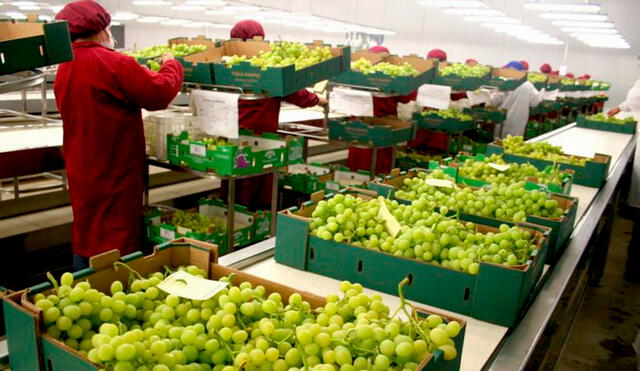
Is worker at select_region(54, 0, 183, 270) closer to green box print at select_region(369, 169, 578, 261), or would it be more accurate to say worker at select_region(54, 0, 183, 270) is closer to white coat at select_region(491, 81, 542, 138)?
green box print at select_region(369, 169, 578, 261)

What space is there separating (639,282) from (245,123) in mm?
3560

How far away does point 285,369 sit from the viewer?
1.00 metres

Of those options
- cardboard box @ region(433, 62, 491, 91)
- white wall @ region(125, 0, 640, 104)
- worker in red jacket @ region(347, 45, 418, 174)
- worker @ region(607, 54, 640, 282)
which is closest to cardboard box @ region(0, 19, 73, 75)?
worker @ region(607, 54, 640, 282)

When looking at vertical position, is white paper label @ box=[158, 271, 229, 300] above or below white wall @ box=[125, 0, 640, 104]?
below

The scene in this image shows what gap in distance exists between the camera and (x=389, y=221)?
1.74m

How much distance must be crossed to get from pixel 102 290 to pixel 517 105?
314 inches

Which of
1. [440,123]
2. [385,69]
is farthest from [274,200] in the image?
A: [440,123]

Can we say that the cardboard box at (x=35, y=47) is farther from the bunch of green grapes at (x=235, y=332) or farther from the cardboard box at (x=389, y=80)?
the cardboard box at (x=389, y=80)

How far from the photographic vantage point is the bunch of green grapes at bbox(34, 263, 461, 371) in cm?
98

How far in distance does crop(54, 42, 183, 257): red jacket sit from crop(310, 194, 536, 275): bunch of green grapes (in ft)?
5.49

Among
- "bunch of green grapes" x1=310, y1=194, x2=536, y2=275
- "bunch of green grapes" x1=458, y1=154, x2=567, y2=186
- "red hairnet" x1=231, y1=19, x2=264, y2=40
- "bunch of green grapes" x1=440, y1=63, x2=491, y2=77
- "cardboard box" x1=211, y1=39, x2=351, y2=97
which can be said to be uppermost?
"red hairnet" x1=231, y1=19, x2=264, y2=40

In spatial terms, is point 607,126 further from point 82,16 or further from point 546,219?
point 82,16

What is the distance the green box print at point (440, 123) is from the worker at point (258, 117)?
172 cm

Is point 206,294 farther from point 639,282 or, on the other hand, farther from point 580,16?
point 580,16
